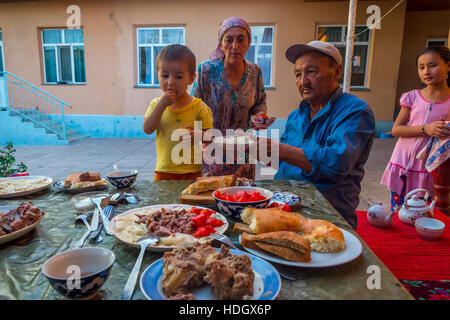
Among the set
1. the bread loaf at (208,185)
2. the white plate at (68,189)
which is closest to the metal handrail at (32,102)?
the white plate at (68,189)

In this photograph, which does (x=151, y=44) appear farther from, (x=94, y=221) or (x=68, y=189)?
(x=94, y=221)

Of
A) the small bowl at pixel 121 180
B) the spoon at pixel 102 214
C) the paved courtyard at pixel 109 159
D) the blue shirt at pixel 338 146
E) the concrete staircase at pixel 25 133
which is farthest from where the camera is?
the concrete staircase at pixel 25 133

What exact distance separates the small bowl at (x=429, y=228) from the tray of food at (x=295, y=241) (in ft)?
6.32

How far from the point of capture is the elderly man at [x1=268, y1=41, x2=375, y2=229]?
2059 millimetres

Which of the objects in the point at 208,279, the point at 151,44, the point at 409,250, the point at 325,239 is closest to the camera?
the point at 208,279

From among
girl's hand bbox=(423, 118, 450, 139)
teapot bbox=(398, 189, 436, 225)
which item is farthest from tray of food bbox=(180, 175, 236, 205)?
girl's hand bbox=(423, 118, 450, 139)

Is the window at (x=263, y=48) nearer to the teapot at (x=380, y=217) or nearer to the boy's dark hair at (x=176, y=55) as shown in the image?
the teapot at (x=380, y=217)

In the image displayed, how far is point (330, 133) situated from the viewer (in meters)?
2.21

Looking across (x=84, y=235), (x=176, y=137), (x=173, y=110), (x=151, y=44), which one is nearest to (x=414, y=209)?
(x=176, y=137)

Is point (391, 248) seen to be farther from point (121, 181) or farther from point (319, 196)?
point (121, 181)

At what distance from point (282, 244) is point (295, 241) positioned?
56mm

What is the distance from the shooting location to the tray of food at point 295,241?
1156 mm
